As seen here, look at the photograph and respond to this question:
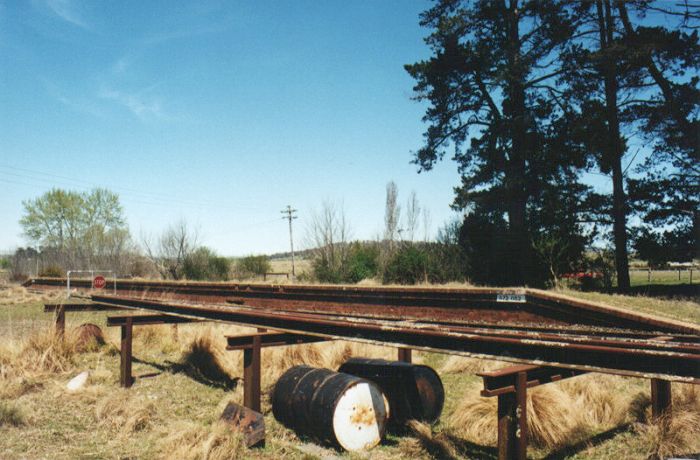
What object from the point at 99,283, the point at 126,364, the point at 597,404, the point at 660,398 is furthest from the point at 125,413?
the point at 99,283

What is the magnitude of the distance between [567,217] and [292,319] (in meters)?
17.6

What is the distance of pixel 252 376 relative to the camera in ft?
20.3

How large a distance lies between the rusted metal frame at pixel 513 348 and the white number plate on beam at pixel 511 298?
287cm

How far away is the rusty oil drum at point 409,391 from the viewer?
6230 millimetres

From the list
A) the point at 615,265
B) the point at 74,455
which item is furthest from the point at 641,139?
the point at 74,455

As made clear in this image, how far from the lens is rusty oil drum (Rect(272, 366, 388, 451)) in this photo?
5.42m

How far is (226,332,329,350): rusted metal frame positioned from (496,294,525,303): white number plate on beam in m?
2.80

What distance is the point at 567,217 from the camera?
2122 centimetres

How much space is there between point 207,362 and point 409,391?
460 centimetres

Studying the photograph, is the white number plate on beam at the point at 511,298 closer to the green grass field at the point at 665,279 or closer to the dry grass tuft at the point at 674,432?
the dry grass tuft at the point at 674,432

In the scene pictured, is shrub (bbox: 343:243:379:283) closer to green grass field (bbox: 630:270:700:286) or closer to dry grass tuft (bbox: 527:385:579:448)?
green grass field (bbox: 630:270:700:286)

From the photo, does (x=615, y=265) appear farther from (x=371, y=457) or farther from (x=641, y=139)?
(x=371, y=457)

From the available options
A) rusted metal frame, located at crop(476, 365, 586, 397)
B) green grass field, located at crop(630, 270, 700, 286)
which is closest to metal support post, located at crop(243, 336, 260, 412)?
rusted metal frame, located at crop(476, 365, 586, 397)

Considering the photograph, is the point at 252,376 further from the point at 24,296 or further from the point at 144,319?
the point at 24,296
